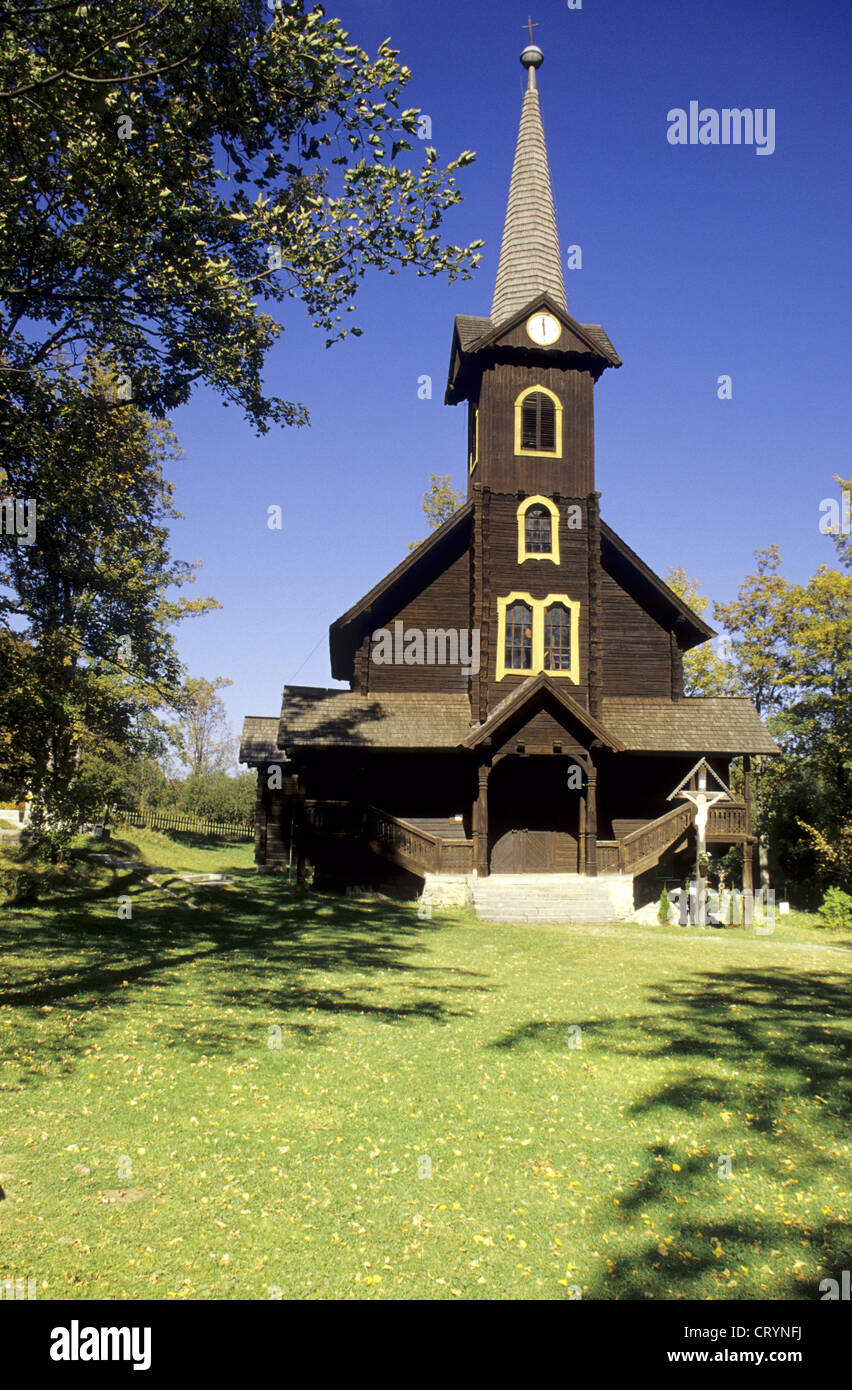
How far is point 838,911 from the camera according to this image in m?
22.5

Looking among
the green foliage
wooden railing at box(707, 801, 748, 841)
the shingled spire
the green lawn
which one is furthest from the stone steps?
the green foliage

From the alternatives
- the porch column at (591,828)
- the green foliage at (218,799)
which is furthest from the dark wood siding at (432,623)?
the green foliage at (218,799)

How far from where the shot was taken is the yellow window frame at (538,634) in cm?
2525

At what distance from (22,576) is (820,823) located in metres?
31.2

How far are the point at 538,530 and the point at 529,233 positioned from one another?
1086 centimetres

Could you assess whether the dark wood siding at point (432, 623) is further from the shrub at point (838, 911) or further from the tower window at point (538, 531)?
the shrub at point (838, 911)

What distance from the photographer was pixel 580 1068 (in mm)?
8602

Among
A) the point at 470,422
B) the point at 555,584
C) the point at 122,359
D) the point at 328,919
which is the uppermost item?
the point at 470,422

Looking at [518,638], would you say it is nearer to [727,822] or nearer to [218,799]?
[727,822]

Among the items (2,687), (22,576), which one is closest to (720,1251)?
(2,687)

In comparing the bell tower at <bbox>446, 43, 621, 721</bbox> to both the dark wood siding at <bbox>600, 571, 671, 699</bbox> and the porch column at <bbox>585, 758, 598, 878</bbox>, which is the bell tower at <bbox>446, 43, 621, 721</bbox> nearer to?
the dark wood siding at <bbox>600, 571, 671, 699</bbox>

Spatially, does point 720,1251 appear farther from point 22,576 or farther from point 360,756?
point 22,576

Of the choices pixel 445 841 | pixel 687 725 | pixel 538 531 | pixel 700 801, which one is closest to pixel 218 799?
pixel 445 841
